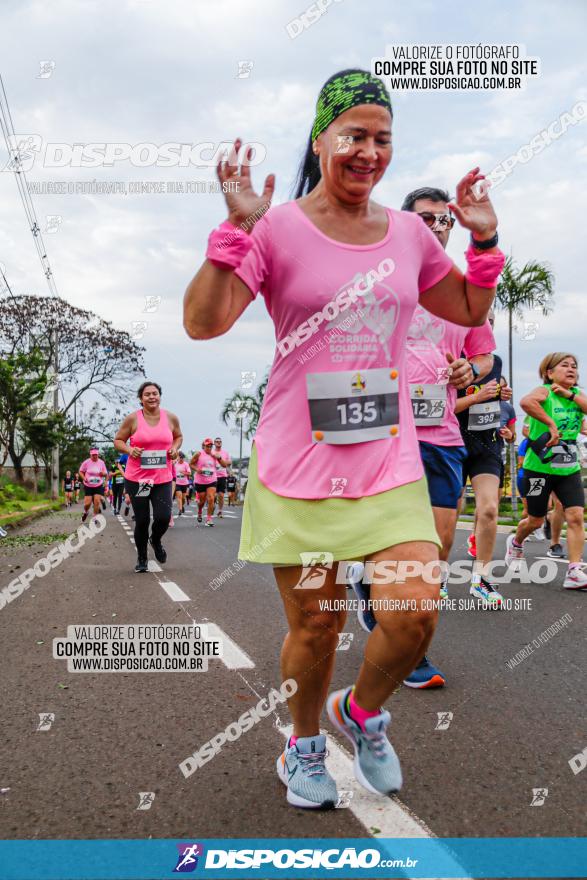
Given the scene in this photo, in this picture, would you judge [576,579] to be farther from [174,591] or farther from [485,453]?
[174,591]

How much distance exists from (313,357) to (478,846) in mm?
1442

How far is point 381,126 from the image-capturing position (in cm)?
253

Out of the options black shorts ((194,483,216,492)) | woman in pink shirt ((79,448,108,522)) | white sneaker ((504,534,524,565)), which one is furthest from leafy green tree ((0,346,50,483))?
white sneaker ((504,534,524,565))

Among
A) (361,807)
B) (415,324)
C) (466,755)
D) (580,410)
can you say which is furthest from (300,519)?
(580,410)

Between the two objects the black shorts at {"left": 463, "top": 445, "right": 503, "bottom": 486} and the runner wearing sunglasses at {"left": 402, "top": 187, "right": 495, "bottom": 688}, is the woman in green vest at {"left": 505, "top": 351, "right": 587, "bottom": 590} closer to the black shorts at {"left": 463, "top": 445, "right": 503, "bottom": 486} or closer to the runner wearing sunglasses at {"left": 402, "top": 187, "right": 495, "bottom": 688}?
the black shorts at {"left": 463, "top": 445, "right": 503, "bottom": 486}

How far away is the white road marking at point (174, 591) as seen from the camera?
6781 millimetres

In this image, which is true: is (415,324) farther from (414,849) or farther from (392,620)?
(414,849)

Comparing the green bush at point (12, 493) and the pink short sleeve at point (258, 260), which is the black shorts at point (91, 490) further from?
the pink short sleeve at point (258, 260)

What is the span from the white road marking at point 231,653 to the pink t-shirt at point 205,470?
13818 mm

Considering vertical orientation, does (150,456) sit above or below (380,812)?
above

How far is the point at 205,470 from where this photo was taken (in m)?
19.3

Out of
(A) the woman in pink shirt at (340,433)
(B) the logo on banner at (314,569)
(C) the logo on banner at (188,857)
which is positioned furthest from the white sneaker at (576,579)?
(C) the logo on banner at (188,857)

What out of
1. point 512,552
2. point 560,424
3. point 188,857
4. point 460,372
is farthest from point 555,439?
point 188,857

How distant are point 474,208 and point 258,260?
742 millimetres
